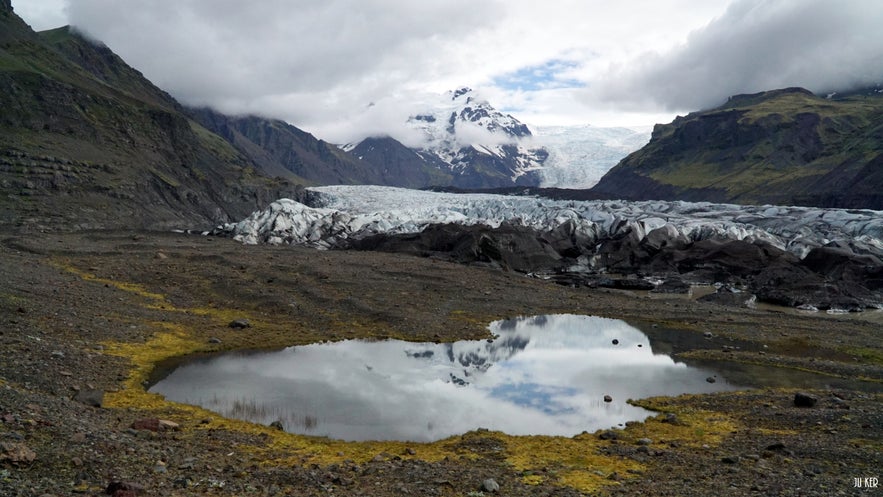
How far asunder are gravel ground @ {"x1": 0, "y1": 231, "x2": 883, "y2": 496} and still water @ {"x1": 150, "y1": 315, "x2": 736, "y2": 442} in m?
1.24

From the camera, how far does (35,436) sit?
35.1 ft

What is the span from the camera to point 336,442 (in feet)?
50.1

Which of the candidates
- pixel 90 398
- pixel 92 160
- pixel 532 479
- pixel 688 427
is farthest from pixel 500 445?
pixel 92 160

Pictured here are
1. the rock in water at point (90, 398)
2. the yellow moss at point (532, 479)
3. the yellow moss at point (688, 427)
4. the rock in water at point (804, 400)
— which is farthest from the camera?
the rock in water at point (804, 400)

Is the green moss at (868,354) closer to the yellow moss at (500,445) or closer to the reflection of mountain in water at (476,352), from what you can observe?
the yellow moss at (500,445)

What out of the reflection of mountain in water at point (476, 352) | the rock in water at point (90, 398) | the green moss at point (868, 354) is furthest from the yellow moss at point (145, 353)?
the green moss at point (868, 354)

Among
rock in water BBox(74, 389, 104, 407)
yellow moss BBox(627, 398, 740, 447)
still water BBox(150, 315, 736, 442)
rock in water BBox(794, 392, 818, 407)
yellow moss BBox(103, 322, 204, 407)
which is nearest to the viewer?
rock in water BBox(74, 389, 104, 407)

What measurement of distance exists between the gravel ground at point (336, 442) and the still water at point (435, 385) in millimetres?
1243


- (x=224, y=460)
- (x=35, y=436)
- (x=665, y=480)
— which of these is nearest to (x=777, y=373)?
(x=665, y=480)

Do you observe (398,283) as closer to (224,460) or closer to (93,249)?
(93,249)

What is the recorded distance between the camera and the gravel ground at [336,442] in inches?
448

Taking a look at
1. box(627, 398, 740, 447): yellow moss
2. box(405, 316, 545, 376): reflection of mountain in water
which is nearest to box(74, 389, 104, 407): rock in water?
box(405, 316, 545, 376): reflection of mountain in water

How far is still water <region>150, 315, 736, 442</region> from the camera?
17.4 meters

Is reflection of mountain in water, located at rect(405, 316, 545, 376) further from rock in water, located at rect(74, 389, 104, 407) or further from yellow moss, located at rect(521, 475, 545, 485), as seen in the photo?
rock in water, located at rect(74, 389, 104, 407)
